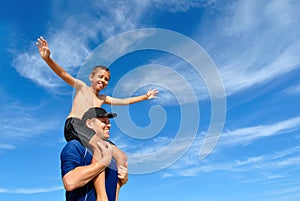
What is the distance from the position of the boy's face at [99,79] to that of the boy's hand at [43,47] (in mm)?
1407

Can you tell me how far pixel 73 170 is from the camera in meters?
4.60

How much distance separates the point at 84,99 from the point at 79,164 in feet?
11.3

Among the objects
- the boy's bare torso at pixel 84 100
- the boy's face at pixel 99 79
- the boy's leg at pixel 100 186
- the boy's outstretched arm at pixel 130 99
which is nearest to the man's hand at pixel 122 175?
the boy's leg at pixel 100 186

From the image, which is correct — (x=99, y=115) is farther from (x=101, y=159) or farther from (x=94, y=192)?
(x=94, y=192)

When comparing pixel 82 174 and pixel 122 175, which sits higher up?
pixel 122 175

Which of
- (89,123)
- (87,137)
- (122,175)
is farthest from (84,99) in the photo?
(122,175)

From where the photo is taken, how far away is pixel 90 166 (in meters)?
4.59

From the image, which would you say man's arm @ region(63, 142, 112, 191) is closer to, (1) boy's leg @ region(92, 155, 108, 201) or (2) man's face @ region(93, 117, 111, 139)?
(1) boy's leg @ region(92, 155, 108, 201)

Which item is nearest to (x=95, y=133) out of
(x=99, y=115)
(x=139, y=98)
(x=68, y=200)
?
(x=99, y=115)

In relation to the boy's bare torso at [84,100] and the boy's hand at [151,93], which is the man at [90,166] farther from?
the boy's hand at [151,93]

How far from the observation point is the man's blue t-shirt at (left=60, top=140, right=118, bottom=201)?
4742 millimetres


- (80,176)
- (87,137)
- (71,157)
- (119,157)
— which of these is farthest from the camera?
(119,157)

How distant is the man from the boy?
189 mm

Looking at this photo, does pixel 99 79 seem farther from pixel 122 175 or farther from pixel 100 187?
pixel 100 187
